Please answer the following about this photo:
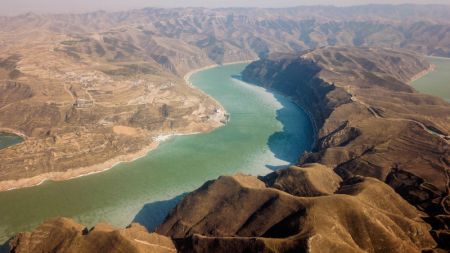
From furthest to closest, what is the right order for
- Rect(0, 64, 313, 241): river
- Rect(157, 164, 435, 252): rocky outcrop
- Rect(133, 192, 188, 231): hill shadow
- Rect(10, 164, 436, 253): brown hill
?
Rect(0, 64, 313, 241): river, Rect(133, 192, 188, 231): hill shadow, Rect(157, 164, 435, 252): rocky outcrop, Rect(10, 164, 436, 253): brown hill

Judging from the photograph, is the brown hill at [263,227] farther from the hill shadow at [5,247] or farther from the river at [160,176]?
the river at [160,176]

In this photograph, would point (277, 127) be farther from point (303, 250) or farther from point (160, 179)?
point (303, 250)

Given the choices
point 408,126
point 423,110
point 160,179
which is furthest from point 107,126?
point 423,110

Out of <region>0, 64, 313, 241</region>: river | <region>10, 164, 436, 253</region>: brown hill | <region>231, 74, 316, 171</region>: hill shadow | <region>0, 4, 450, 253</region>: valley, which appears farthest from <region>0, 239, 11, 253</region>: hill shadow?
<region>231, 74, 316, 171</region>: hill shadow

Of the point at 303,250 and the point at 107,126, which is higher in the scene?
the point at 303,250

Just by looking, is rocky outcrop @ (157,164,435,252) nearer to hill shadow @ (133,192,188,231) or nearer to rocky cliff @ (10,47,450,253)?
rocky cliff @ (10,47,450,253)

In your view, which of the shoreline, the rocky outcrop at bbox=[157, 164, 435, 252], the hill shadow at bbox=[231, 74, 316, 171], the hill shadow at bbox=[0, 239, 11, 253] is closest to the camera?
the rocky outcrop at bbox=[157, 164, 435, 252]

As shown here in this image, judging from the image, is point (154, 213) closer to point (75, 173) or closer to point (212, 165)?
point (212, 165)

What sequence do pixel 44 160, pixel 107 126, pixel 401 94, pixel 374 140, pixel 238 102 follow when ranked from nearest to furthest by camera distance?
1. pixel 44 160
2. pixel 374 140
3. pixel 107 126
4. pixel 401 94
5. pixel 238 102

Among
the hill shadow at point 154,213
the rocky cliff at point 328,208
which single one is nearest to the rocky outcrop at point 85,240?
the rocky cliff at point 328,208
